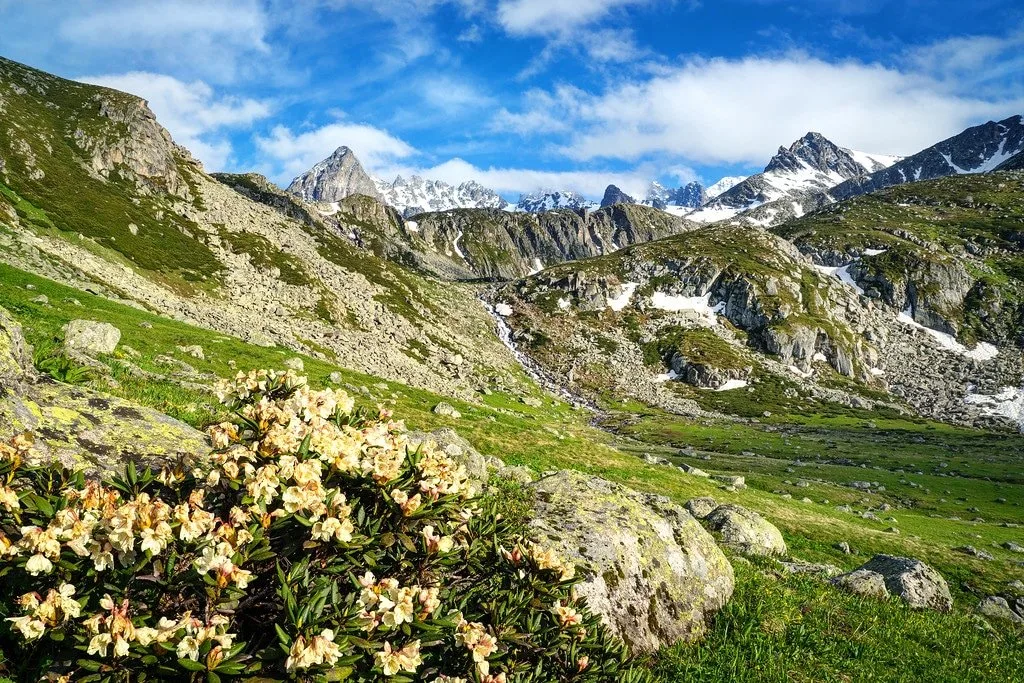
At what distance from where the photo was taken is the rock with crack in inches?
270

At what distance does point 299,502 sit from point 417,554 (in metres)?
1.35

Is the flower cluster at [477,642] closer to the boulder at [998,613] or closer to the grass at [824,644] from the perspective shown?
the grass at [824,644]

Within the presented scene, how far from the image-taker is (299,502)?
183 inches

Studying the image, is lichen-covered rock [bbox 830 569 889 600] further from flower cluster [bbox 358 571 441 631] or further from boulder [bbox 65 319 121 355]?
boulder [bbox 65 319 121 355]

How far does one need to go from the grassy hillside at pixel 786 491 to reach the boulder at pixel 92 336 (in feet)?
2.46

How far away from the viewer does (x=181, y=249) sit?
3565 inches

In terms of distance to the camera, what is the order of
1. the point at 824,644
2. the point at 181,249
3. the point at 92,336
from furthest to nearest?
the point at 181,249, the point at 92,336, the point at 824,644

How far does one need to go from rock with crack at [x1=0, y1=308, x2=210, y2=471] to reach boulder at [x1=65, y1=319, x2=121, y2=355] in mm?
16994

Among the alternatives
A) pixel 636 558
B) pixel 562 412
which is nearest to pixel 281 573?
pixel 636 558

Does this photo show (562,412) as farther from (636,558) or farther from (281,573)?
(281,573)

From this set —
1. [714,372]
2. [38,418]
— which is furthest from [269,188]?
[38,418]

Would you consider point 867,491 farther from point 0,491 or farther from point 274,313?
point 274,313

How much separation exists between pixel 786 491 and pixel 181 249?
101891mm

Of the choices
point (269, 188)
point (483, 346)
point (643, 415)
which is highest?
point (269, 188)
